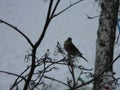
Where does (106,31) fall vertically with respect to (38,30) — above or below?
above

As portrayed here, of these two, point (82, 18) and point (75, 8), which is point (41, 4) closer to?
point (75, 8)

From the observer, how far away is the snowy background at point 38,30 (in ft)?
34.5

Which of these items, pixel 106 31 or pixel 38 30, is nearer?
pixel 106 31

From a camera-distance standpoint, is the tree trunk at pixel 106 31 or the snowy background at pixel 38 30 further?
the snowy background at pixel 38 30

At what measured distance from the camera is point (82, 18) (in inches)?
499

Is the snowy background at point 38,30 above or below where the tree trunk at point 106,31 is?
below

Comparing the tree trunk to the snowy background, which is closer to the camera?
the tree trunk

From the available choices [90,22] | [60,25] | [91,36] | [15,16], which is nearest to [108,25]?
[91,36]

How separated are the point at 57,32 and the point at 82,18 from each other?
0.82 meters

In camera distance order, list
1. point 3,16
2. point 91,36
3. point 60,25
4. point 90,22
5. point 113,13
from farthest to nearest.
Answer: point 3,16 → point 60,25 → point 90,22 → point 91,36 → point 113,13

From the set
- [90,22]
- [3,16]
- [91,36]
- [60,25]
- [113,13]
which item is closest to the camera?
[113,13]

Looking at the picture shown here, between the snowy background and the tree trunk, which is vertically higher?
the tree trunk

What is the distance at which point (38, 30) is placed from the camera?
528 inches

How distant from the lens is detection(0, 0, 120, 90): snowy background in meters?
10.5
